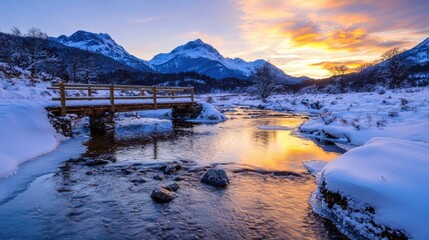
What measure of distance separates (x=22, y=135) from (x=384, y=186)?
11.4 meters

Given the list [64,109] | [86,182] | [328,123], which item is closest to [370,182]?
[86,182]

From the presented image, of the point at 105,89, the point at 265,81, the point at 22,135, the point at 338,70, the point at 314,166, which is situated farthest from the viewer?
the point at 338,70

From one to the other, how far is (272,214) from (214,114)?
57.4ft

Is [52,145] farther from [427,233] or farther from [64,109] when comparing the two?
[427,233]

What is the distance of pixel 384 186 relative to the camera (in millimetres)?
4223

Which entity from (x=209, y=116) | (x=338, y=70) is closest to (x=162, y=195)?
(x=209, y=116)

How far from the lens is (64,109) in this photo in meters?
13.1

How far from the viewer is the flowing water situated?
15.2 feet

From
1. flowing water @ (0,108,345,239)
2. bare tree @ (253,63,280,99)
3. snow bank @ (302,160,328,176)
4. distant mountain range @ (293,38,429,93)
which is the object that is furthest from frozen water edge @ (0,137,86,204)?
distant mountain range @ (293,38,429,93)

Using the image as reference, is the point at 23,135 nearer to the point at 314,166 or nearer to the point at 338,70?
the point at 314,166

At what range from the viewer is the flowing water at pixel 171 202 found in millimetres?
4645

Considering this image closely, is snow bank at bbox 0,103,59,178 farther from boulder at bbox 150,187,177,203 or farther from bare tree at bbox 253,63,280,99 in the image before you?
bare tree at bbox 253,63,280,99

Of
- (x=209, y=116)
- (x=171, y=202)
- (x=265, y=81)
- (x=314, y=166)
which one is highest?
(x=265, y=81)

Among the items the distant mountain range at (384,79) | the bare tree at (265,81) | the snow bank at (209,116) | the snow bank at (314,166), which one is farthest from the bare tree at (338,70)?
the snow bank at (314,166)
